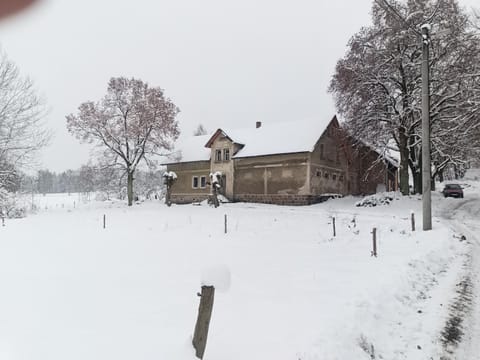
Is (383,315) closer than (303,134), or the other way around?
(383,315)

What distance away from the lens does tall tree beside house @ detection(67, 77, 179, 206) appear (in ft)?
117

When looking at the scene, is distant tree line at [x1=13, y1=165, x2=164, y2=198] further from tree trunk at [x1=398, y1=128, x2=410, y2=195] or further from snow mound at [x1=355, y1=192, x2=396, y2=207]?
tree trunk at [x1=398, y1=128, x2=410, y2=195]

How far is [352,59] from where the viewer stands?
27141 mm

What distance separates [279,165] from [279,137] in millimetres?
3771

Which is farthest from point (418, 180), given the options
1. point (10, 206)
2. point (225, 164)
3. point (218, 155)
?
point (10, 206)

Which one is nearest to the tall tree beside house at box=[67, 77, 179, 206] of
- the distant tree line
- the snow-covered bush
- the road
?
the distant tree line

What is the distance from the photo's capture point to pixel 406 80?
26.1m

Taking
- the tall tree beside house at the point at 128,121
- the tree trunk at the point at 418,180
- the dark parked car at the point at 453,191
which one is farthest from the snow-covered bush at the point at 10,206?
the dark parked car at the point at 453,191

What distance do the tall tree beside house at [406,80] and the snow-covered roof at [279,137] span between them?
476 centimetres

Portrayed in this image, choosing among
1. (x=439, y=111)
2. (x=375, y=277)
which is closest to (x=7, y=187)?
(x=375, y=277)

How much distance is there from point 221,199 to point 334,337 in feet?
98.2

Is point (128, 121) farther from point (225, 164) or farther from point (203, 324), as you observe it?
point (203, 324)

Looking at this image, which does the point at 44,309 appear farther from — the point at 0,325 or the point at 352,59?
the point at 352,59

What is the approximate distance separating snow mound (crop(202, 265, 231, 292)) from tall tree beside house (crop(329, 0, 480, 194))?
75.0 feet
